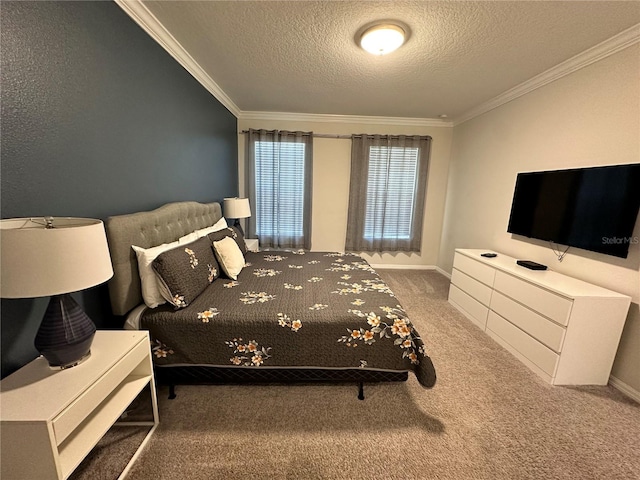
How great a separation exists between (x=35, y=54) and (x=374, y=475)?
2450 mm

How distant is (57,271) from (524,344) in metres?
2.96

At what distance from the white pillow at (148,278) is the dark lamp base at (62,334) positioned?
1.69ft

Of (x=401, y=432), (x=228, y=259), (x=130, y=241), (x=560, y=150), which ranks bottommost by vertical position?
(x=401, y=432)

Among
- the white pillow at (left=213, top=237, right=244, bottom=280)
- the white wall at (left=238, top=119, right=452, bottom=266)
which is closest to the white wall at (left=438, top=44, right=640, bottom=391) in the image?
the white wall at (left=238, top=119, right=452, bottom=266)

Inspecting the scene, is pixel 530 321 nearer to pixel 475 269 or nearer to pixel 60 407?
pixel 475 269

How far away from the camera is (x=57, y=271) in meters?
0.90

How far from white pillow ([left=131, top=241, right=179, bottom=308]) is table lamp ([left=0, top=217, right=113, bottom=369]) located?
487mm

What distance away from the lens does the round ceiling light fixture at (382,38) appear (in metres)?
1.82

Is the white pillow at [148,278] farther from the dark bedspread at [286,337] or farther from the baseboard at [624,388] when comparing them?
the baseboard at [624,388]

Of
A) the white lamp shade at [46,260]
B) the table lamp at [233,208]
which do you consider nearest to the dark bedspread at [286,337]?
the white lamp shade at [46,260]

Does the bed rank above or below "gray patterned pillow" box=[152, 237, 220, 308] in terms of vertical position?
below

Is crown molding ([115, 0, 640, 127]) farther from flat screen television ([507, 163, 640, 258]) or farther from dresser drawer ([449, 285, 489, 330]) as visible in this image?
dresser drawer ([449, 285, 489, 330])

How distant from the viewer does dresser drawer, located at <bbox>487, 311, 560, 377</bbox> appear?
1.94 metres

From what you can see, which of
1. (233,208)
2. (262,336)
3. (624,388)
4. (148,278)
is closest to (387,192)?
(233,208)
